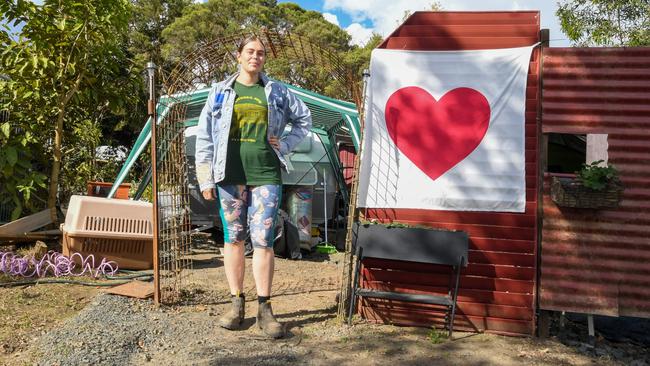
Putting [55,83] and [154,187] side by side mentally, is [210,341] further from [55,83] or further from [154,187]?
[55,83]

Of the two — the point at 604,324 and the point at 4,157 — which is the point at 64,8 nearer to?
the point at 4,157

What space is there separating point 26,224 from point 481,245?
5072 mm

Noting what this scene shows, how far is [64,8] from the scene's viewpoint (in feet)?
19.8

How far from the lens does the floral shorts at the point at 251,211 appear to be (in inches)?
145

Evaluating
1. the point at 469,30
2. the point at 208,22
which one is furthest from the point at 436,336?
the point at 208,22

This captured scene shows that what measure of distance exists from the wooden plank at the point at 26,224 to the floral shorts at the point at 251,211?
3.36m

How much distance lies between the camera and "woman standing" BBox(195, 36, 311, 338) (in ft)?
12.1

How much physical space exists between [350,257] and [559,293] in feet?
5.17

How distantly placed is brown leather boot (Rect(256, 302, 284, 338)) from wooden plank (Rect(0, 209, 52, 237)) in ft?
11.8

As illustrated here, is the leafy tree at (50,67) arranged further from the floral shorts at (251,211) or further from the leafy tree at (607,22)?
the leafy tree at (607,22)

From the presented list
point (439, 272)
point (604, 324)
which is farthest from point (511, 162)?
point (604, 324)

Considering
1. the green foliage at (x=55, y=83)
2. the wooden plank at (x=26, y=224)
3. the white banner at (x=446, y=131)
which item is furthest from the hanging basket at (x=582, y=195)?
the wooden plank at (x=26, y=224)

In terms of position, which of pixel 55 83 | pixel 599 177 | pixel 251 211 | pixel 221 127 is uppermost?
pixel 55 83

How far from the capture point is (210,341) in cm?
351
